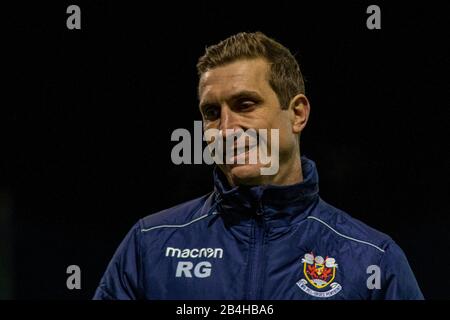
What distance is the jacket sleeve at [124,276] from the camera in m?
2.34

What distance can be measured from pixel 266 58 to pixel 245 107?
0.77 ft

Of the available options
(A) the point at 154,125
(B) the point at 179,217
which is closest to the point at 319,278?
(B) the point at 179,217

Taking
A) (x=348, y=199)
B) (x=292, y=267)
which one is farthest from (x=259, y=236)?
(x=348, y=199)

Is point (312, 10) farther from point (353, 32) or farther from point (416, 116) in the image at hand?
point (416, 116)

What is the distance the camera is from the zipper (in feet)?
7.38

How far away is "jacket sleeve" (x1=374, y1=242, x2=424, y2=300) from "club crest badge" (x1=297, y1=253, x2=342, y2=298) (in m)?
0.15

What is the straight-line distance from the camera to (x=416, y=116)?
5098 millimetres

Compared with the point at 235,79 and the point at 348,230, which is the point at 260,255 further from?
the point at 235,79

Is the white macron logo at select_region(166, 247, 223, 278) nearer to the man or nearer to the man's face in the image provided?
the man

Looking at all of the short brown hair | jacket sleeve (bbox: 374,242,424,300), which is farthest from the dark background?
jacket sleeve (bbox: 374,242,424,300)

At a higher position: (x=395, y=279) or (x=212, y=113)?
(x=212, y=113)

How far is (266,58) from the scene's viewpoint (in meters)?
2.53

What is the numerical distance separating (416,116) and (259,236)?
10.1 ft

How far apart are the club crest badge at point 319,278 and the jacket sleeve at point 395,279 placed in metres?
0.15
